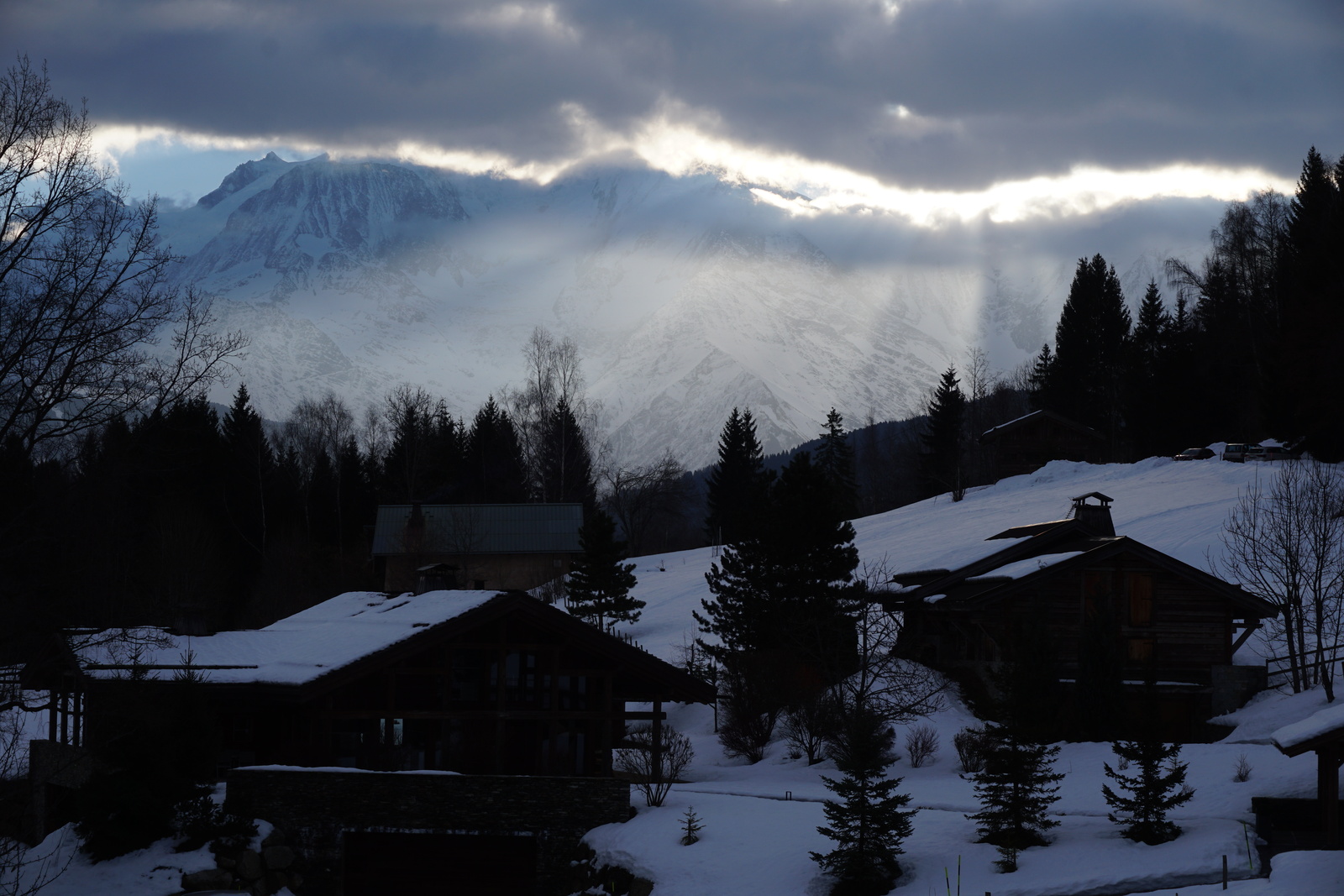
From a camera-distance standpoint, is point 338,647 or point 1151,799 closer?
point 1151,799

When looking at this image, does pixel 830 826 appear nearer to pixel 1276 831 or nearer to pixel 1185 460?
pixel 1276 831

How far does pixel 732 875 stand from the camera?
20438 mm

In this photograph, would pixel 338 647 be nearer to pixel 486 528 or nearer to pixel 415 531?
pixel 415 531

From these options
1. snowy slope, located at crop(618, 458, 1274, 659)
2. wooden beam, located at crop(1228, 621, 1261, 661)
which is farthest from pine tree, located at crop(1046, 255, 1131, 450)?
wooden beam, located at crop(1228, 621, 1261, 661)

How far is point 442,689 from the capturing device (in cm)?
2542

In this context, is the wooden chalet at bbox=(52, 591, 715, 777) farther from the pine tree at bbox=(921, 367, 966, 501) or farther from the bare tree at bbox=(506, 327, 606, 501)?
the pine tree at bbox=(921, 367, 966, 501)

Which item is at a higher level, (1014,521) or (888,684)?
(1014,521)

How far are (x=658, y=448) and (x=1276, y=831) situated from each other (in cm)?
16522

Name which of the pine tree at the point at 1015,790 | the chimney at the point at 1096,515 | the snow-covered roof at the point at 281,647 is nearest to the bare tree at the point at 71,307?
the snow-covered roof at the point at 281,647

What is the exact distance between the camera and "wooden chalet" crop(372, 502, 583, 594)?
6122 cm

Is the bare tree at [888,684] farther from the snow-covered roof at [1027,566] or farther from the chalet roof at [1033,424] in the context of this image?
the chalet roof at [1033,424]

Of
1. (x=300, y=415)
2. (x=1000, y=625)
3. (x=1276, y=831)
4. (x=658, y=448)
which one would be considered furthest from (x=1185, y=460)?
(x=658, y=448)

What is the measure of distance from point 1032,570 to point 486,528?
116 feet

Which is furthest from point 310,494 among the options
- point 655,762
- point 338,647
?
point 655,762
